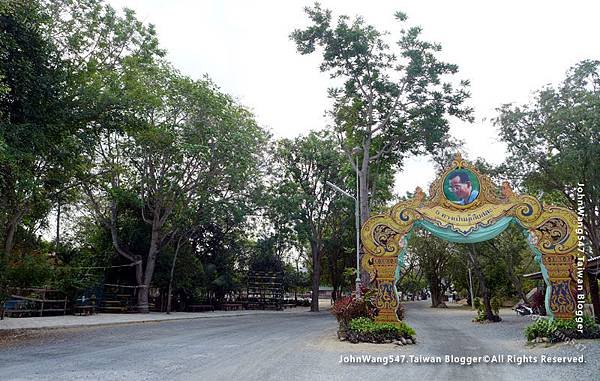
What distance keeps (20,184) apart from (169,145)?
37.0 ft

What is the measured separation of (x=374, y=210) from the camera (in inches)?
1243

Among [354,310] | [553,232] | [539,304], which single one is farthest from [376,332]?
[539,304]

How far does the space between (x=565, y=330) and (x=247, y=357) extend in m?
8.46

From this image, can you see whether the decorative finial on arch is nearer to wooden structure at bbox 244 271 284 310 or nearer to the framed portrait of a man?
the framed portrait of a man

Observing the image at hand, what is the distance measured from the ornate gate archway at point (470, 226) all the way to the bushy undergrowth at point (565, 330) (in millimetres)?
258

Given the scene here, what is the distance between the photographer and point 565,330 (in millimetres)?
12625

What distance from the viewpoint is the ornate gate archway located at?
43.4ft

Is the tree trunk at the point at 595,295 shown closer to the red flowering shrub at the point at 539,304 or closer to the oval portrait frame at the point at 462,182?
the oval portrait frame at the point at 462,182

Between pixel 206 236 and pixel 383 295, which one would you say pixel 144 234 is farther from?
pixel 383 295

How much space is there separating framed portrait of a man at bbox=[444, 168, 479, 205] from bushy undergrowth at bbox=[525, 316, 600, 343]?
389cm

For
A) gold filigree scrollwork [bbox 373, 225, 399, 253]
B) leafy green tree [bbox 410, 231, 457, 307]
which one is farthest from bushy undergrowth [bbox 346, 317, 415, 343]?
leafy green tree [bbox 410, 231, 457, 307]

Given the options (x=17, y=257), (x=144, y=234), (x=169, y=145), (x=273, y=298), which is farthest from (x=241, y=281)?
(x=17, y=257)

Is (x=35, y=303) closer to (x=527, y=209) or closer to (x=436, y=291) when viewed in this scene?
(x=527, y=209)

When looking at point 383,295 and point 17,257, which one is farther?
point 17,257
